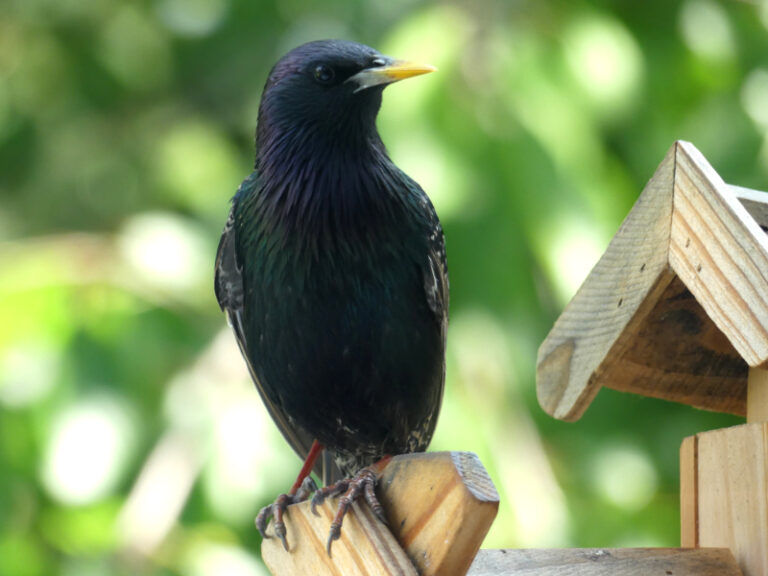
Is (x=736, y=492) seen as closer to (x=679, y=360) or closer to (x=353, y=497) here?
(x=679, y=360)

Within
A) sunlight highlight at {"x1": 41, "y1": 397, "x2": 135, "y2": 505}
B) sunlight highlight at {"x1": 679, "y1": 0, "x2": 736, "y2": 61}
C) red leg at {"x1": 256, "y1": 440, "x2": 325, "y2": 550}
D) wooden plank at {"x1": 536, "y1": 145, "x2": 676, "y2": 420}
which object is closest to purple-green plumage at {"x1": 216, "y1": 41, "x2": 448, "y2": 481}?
red leg at {"x1": 256, "y1": 440, "x2": 325, "y2": 550}

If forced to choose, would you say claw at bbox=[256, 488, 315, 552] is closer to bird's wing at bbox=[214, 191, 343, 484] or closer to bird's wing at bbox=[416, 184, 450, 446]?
bird's wing at bbox=[214, 191, 343, 484]

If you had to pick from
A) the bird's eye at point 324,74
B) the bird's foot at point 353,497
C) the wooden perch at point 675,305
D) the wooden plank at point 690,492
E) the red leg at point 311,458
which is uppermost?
the bird's eye at point 324,74

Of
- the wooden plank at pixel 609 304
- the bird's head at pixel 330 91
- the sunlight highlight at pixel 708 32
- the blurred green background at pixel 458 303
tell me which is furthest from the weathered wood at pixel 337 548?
the sunlight highlight at pixel 708 32

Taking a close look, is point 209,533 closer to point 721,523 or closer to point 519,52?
point 519,52

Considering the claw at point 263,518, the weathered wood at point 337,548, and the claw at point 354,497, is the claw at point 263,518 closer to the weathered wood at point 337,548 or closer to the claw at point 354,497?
the weathered wood at point 337,548

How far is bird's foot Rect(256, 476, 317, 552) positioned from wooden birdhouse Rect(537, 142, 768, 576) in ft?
1.73

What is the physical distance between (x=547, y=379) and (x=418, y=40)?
5.39 feet

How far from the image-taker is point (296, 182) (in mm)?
2615

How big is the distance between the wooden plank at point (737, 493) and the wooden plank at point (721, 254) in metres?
0.26

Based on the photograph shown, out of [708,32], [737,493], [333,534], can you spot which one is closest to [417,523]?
[333,534]

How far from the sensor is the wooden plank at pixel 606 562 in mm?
1799

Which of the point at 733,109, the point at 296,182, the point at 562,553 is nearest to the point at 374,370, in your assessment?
the point at 296,182

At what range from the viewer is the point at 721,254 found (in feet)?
5.86
